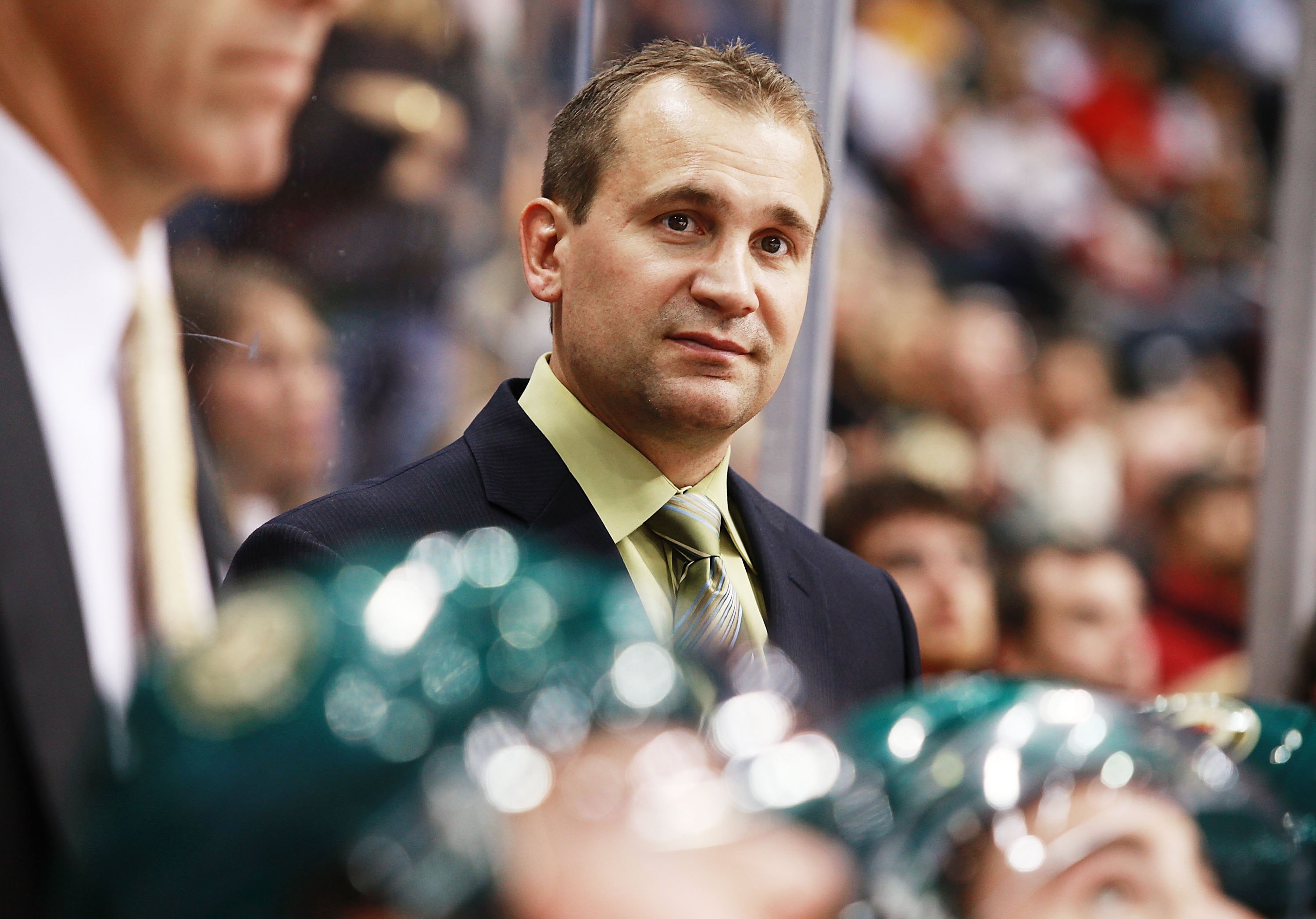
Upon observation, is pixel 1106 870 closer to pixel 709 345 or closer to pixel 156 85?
pixel 709 345

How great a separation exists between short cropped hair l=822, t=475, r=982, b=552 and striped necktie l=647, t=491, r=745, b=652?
1300 mm

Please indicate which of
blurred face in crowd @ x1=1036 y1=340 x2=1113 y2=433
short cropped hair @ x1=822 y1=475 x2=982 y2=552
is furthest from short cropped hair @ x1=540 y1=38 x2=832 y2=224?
blurred face in crowd @ x1=1036 y1=340 x2=1113 y2=433

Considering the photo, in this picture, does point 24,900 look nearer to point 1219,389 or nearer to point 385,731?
point 385,731

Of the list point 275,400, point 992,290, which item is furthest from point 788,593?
point 992,290

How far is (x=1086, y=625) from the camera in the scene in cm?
280

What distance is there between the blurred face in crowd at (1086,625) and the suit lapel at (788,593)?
1.54m

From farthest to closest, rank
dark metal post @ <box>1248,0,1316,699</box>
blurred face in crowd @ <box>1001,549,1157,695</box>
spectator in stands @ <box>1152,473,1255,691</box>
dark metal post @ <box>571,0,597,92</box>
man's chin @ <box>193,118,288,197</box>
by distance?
1. dark metal post @ <box>1248,0,1316,699</box>
2. spectator in stands @ <box>1152,473,1255,691</box>
3. blurred face in crowd @ <box>1001,549,1157,695</box>
4. dark metal post @ <box>571,0,597,92</box>
5. man's chin @ <box>193,118,288,197</box>

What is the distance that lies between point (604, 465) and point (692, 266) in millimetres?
216

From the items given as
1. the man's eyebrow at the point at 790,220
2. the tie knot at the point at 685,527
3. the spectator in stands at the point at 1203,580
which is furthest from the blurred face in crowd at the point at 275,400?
the spectator in stands at the point at 1203,580

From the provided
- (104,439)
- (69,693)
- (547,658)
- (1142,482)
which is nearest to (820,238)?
(1142,482)

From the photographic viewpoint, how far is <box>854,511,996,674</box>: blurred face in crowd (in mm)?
2506

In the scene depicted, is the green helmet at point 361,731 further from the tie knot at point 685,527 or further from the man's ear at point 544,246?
the man's ear at point 544,246

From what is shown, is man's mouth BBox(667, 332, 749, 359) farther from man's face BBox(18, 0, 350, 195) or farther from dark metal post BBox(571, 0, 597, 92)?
dark metal post BBox(571, 0, 597, 92)

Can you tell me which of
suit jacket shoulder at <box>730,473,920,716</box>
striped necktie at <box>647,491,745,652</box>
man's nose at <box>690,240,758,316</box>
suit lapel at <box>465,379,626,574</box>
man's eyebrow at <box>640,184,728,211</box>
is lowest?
suit jacket shoulder at <box>730,473,920,716</box>
